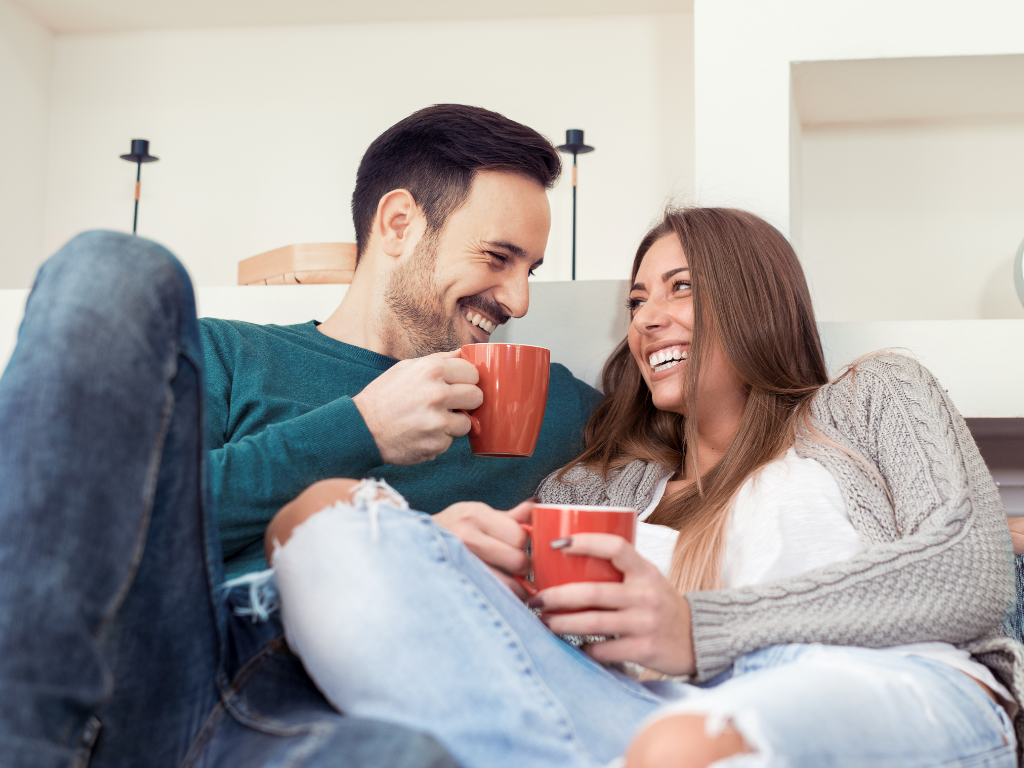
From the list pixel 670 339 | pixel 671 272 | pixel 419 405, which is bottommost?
pixel 419 405

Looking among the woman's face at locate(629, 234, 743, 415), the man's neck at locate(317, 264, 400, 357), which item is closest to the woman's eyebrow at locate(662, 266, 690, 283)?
the woman's face at locate(629, 234, 743, 415)

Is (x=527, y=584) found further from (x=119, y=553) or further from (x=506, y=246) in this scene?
(x=506, y=246)

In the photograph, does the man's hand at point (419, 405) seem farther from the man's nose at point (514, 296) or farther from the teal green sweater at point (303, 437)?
the man's nose at point (514, 296)

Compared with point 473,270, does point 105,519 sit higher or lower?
lower

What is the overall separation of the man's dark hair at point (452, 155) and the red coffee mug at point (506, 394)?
0.47m

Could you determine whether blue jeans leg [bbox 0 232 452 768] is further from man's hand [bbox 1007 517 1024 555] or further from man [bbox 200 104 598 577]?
man's hand [bbox 1007 517 1024 555]

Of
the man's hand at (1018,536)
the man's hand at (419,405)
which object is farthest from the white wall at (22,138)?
the man's hand at (1018,536)

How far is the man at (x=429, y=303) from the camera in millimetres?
1291

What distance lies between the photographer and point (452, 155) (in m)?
1.46

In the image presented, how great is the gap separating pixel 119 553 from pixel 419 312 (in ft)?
3.08

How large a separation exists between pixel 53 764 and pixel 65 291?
295 millimetres

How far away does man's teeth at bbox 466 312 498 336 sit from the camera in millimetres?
1456

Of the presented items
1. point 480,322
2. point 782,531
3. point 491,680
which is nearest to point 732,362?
point 782,531

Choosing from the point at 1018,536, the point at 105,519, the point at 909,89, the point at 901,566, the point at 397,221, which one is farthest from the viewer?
the point at 909,89
